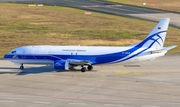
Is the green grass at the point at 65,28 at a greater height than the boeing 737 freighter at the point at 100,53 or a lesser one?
greater

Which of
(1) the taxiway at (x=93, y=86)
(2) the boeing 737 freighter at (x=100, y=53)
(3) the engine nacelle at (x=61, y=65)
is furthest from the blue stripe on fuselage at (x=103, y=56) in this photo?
(1) the taxiway at (x=93, y=86)

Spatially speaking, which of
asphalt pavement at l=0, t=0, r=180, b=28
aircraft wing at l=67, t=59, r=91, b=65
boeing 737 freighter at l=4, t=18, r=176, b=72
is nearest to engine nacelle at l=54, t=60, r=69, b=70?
boeing 737 freighter at l=4, t=18, r=176, b=72

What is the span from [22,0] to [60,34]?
53.5 metres

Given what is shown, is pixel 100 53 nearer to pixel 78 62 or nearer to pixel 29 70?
pixel 78 62

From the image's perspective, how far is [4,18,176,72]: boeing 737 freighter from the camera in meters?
58.8

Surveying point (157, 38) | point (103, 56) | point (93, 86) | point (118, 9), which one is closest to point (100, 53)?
point (103, 56)

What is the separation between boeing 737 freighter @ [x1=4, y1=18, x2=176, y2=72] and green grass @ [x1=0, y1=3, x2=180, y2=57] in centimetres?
1423

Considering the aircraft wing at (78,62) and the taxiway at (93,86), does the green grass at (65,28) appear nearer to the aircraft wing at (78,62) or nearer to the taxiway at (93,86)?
the taxiway at (93,86)

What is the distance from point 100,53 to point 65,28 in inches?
1563

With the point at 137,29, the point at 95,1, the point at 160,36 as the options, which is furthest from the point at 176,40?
the point at 95,1

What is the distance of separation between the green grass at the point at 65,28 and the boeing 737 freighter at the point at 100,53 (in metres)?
14.2

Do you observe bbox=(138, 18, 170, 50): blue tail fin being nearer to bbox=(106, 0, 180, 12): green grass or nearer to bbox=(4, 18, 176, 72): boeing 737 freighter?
bbox=(4, 18, 176, 72): boeing 737 freighter

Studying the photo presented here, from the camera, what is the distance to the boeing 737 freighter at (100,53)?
58.8 metres

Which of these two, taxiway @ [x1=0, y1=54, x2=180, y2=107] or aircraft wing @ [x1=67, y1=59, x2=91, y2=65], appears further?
aircraft wing @ [x1=67, y1=59, x2=91, y2=65]
